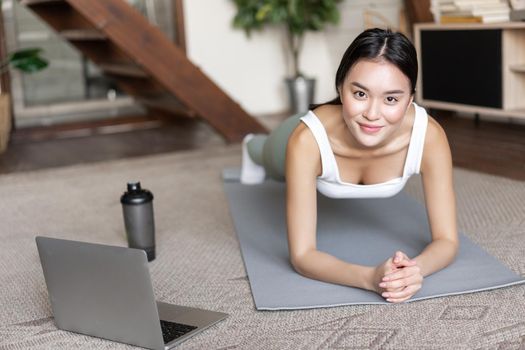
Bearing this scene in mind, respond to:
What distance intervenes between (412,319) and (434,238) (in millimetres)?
333

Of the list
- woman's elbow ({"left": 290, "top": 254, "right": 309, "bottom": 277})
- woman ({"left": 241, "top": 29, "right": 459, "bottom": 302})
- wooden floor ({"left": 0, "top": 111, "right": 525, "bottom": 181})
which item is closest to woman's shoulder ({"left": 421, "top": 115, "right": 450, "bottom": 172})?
woman ({"left": 241, "top": 29, "right": 459, "bottom": 302})

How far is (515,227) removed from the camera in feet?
6.95

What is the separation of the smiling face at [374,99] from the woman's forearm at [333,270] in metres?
0.29

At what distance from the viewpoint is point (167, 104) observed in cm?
427

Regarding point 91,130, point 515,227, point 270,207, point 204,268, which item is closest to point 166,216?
point 270,207

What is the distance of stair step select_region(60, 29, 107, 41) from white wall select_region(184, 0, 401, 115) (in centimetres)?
85

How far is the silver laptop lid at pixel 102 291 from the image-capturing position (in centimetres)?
139

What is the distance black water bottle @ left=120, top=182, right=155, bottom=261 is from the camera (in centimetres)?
201

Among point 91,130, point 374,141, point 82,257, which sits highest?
point 374,141

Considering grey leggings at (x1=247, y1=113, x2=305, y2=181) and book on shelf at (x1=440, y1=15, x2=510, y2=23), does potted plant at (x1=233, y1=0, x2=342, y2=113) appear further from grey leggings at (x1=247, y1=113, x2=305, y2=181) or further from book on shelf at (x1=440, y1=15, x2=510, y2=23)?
grey leggings at (x1=247, y1=113, x2=305, y2=181)

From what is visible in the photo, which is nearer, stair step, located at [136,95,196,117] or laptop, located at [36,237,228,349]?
laptop, located at [36,237,228,349]

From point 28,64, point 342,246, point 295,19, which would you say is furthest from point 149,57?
point 342,246

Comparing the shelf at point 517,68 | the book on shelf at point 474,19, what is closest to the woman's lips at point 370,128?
the shelf at point 517,68

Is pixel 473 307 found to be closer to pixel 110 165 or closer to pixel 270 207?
pixel 270 207
